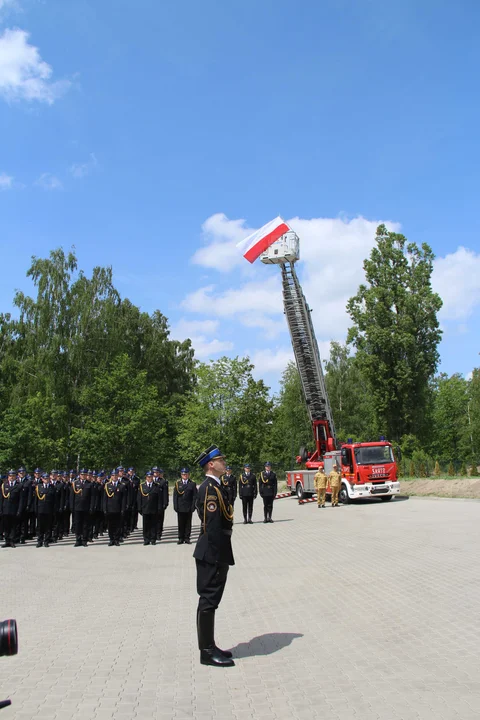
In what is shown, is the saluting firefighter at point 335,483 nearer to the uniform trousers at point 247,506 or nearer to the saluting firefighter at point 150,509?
the uniform trousers at point 247,506

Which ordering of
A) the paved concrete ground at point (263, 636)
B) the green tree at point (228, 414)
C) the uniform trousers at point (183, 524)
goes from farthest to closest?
the green tree at point (228, 414)
the uniform trousers at point (183, 524)
the paved concrete ground at point (263, 636)

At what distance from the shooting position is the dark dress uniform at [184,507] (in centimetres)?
1370

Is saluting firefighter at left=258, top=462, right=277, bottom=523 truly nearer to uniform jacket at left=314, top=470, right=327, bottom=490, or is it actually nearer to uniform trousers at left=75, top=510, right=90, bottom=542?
uniform jacket at left=314, top=470, right=327, bottom=490

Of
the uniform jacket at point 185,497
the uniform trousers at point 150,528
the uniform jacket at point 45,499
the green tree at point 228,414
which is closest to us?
the uniform jacket at point 185,497

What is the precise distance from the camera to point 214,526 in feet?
17.8

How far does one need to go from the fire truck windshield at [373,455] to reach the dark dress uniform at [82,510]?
38.2 ft

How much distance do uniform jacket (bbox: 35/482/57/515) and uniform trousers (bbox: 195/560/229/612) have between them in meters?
9.60

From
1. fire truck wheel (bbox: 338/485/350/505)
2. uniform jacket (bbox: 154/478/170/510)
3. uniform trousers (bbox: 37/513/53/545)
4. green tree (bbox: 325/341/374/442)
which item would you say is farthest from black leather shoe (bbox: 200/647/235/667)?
green tree (bbox: 325/341/374/442)

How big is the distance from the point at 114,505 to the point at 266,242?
1190 centimetres

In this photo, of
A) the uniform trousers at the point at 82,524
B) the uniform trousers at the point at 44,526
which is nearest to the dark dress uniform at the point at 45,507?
the uniform trousers at the point at 44,526

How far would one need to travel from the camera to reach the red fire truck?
898 inches

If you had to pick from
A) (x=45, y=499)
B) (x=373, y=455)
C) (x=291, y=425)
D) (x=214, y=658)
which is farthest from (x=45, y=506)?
(x=291, y=425)

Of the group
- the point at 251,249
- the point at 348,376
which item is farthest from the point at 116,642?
the point at 348,376

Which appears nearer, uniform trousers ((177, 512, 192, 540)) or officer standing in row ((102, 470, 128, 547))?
uniform trousers ((177, 512, 192, 540))
